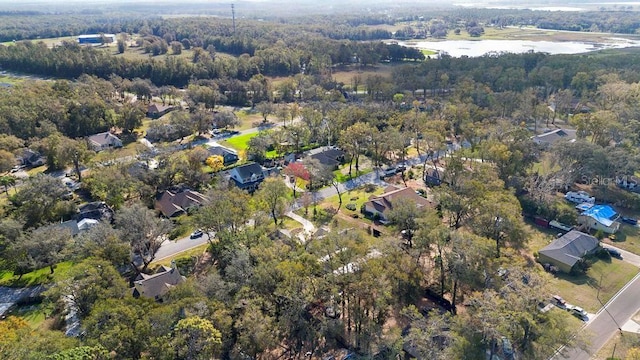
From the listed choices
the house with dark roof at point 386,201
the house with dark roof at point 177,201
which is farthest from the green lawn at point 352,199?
the house with dark roof at point 177,201

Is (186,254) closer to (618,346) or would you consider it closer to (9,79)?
(618,346)

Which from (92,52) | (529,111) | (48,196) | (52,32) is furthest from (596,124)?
(52,32)

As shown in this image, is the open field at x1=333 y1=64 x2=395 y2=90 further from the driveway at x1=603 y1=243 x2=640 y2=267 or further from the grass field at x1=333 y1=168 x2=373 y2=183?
the driveway at x1=603 y1=243 x2=640 y2=267

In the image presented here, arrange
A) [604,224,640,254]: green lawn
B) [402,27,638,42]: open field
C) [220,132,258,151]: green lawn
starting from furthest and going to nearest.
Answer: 1. [402,27,638,42]: open field
2. [220,132,258,151]: green lawn
3. [604,224,640,254]: green lawn

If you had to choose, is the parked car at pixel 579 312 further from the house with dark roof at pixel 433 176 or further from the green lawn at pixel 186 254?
the green lawn at pixel 186 254

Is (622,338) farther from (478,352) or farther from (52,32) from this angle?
(52,32)

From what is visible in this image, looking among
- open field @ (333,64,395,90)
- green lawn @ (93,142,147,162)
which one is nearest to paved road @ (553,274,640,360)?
green lawn @ (93,142,147,162)

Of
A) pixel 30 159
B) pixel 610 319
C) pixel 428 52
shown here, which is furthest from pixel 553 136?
pixel 428 52
